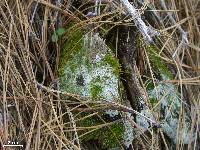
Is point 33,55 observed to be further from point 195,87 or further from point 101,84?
point 195,87

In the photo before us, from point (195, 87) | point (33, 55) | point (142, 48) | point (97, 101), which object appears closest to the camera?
point (97, 101)

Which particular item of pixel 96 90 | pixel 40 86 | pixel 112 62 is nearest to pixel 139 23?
pixel 112 62

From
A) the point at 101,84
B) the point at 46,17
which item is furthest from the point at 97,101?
the point at 46,17

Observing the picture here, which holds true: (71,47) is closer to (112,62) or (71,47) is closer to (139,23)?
(112,62)

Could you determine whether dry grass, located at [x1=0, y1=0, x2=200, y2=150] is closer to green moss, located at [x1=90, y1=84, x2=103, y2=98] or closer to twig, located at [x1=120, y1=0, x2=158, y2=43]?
green moss, located at [x1=90, y1=84, x2=103, y2=98]

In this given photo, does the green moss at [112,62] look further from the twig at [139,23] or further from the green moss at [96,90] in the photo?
the twig at [139,23]

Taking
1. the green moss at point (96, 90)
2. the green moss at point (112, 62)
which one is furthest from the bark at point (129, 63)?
the green moss at point (96, 90)

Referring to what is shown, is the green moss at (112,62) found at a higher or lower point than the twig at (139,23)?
lower

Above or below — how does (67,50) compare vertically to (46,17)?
below
